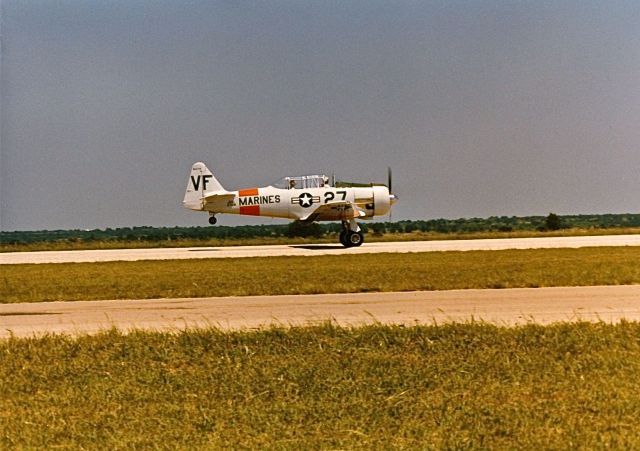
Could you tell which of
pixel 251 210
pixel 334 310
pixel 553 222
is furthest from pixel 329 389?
pixel 553 222

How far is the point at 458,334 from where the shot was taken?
1061cm

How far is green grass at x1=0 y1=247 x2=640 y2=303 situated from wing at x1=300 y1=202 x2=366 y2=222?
8.40 m

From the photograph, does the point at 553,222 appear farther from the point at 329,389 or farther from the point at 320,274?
the point at 329,389

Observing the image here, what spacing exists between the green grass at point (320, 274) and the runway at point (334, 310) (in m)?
1.28

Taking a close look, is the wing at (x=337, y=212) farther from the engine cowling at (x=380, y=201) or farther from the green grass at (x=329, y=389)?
the green grass at (x=329, y=389)

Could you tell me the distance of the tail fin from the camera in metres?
39.8

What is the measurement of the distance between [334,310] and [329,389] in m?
6.04

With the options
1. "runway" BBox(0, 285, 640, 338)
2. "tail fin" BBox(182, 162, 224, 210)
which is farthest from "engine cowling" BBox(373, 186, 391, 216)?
"runway" BBox(0, 285, 640, 338)

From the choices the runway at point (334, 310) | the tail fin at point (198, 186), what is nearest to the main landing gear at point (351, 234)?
the tail fin at point (198, 186)

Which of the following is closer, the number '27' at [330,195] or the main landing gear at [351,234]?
the main landing gear at [351,234]

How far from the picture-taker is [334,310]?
1414 centimetres

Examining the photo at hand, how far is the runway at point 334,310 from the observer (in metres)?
12.6

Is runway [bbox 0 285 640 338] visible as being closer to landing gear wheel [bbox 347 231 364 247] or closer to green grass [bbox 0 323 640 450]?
green grass [bbox 0 323 640 450]

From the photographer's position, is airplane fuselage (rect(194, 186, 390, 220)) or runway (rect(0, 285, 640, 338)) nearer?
runway (rect(0, 285, 640, 338))
